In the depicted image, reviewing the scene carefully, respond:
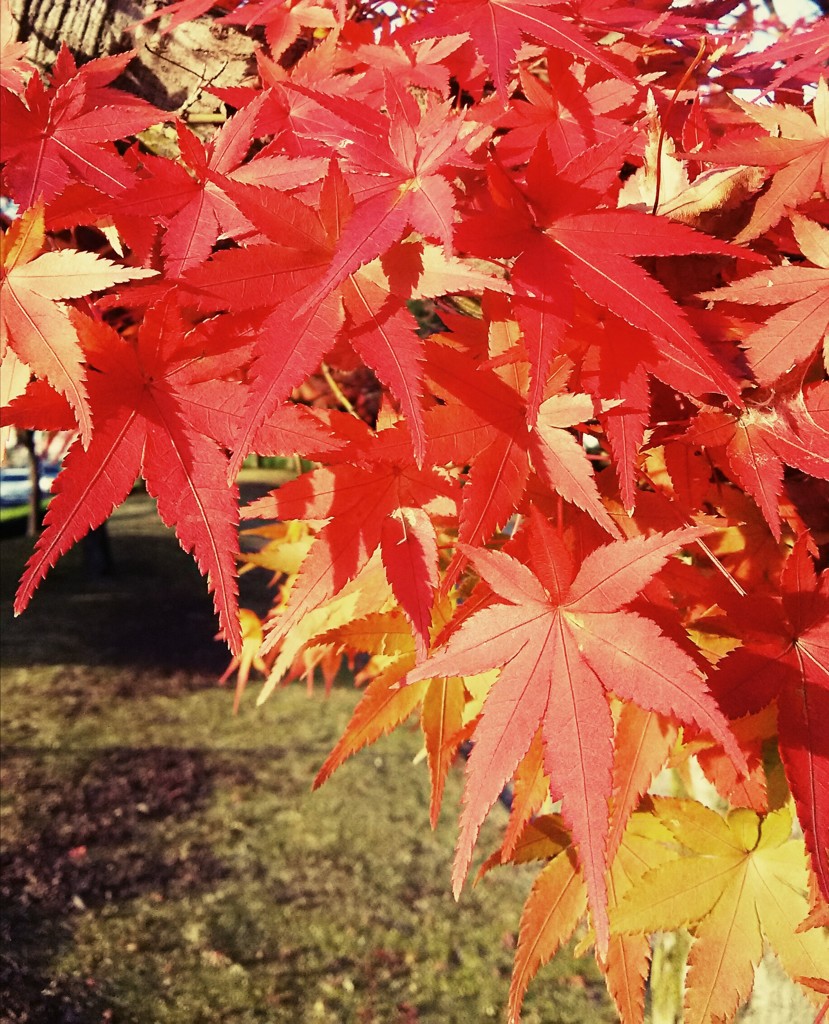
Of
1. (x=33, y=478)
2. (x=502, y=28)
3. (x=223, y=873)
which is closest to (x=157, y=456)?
(x=502, y=28)

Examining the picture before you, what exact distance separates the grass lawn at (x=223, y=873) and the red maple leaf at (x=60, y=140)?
1.93m

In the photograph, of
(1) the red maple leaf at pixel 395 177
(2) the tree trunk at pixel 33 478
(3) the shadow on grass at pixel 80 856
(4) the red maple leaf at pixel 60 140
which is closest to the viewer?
(1) the red maple leaf at pixel 395 177

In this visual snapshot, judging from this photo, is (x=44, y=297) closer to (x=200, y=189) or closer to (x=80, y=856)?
(x=200, y=189)

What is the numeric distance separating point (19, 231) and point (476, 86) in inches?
21.4

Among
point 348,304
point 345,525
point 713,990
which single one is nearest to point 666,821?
point 713,990

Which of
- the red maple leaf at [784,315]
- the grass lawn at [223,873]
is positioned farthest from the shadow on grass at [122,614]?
the red maple leaf at [784,315]

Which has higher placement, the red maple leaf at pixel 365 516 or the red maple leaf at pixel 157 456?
the red maple leaf at pixel 157 456

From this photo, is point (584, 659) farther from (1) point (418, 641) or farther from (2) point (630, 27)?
(2) point (630, 27)

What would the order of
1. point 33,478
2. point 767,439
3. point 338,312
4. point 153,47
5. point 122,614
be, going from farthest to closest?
1. point 33,478
2. point 122,614
3. point 153,47
4. point 767,439
5. point 338,312

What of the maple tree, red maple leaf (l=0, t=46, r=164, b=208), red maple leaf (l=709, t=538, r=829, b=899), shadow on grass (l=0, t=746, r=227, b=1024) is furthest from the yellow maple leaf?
shadow on grass (l=0, t=746, r=227, b=1024)

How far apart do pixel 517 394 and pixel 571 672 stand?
21 cm

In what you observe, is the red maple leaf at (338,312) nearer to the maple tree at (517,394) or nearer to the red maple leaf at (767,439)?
the maple tree at (517,394)

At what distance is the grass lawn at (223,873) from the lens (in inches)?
73.2

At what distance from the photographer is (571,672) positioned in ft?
1.69
